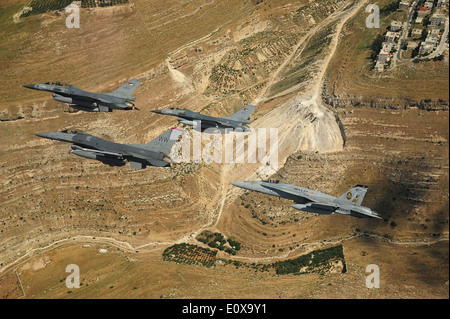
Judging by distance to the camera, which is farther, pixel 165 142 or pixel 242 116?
pixel 242 116

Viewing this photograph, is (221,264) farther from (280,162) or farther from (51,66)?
(51,66)

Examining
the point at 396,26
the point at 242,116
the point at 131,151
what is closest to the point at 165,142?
the point at 131,151

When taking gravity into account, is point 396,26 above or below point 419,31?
above

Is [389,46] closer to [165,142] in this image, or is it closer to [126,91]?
[165,142]

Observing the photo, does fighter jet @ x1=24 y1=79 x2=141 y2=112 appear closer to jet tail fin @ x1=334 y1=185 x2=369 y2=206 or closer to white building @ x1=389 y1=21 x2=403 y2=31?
jet tail fin @ x1=334 y1=185 x2=369 y2=206

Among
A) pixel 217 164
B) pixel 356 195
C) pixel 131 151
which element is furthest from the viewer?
pixel 217 164

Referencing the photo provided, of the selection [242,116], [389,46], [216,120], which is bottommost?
[242,116]

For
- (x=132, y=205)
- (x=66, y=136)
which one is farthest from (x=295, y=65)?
(x=66, y=136)
